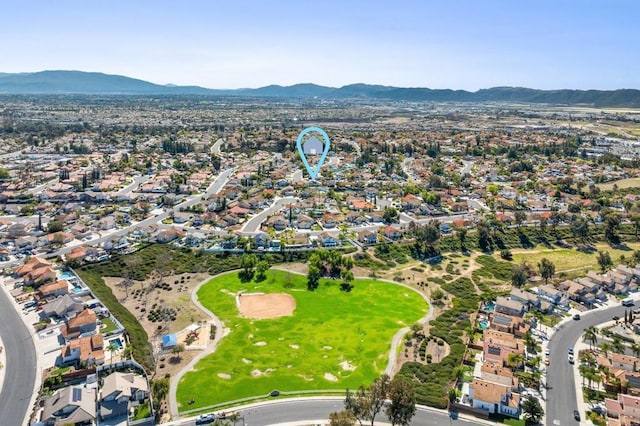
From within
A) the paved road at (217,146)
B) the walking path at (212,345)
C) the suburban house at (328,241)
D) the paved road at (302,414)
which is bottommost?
the paved road at (302,414)

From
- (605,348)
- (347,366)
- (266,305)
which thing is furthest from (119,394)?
(605,348)

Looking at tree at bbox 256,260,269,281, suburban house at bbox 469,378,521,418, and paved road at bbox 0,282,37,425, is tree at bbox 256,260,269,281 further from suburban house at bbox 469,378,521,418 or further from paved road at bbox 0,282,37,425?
suburban house at bbox 469,378,521,418

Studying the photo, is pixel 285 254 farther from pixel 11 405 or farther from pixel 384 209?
pixel 11 405

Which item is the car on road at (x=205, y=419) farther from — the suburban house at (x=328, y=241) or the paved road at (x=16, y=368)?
the suburban house at (x=328, y=241)

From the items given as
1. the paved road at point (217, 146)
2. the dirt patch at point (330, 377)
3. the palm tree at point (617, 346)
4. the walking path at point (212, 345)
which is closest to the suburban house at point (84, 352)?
the walking path at point (212, 345)

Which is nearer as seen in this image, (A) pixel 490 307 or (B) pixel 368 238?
(A) pixel 490 307

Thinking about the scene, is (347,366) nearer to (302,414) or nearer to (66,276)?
(302,414)

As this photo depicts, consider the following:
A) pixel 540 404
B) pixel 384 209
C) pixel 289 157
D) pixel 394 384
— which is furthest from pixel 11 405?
pixel 289 157
